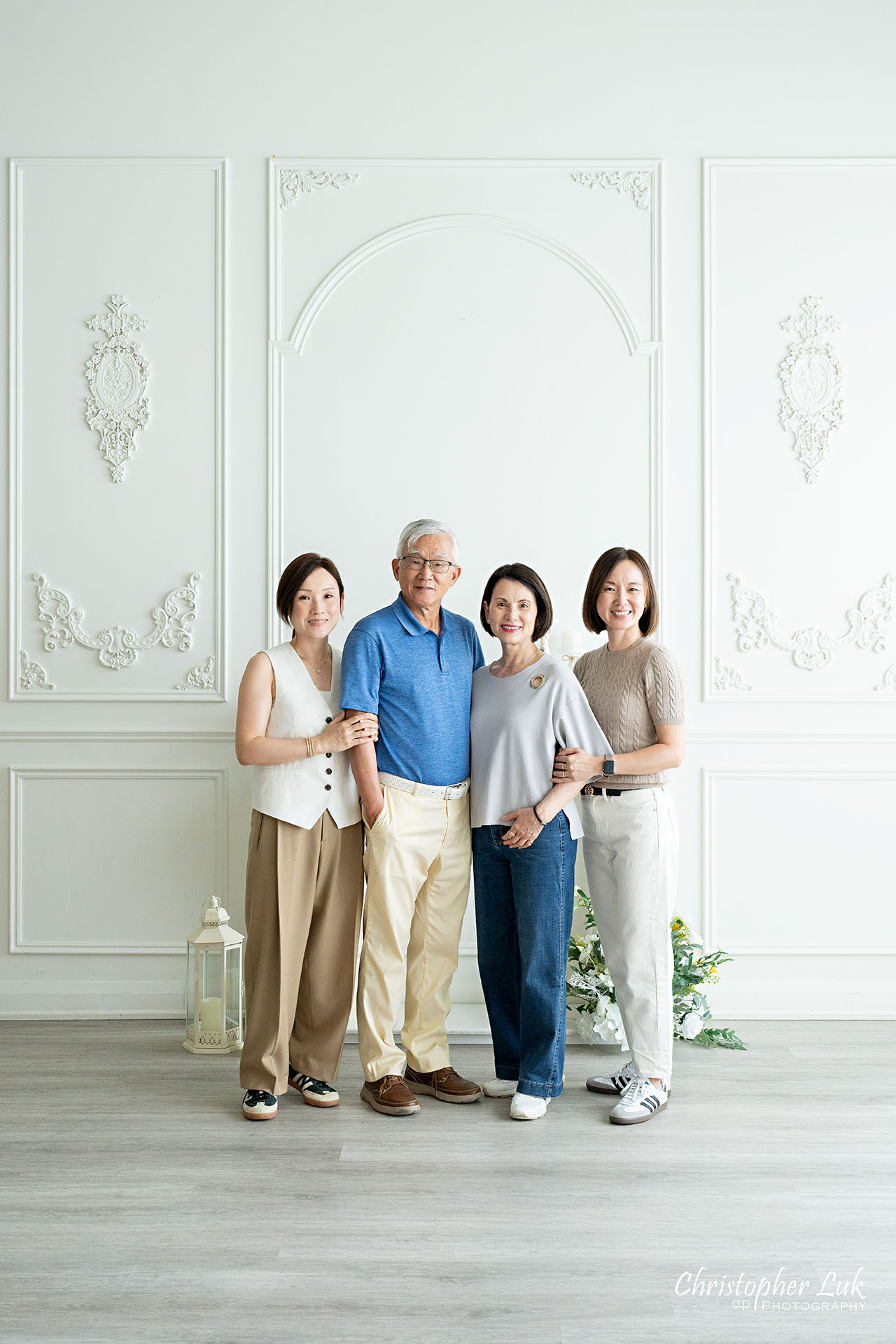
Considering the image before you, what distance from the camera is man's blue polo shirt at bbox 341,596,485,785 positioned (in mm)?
2477

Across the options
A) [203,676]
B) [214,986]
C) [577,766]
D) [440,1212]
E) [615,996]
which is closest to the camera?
Answer: [440,1212]

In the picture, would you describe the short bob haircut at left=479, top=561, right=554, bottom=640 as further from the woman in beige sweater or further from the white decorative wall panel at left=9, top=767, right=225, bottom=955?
the white decorative wall panel at left=9, top=767, right=225, bottom=955

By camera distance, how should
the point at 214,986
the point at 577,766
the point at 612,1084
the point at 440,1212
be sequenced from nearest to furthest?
1. the point at 440,1212
2. the point at 577,766
3. the point at 612,1084
4. the point at 214,986

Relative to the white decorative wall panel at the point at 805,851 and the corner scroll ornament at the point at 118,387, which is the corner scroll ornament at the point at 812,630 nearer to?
the white decorative wall panel at the point at 805,851

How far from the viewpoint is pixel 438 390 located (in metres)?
3.41

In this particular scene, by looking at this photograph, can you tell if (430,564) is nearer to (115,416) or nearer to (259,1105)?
(259,1105)

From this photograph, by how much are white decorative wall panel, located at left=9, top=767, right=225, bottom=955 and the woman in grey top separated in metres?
1.28

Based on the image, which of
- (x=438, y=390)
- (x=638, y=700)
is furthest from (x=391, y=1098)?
(x=438, y=390)

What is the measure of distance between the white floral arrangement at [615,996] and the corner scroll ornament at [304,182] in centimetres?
266

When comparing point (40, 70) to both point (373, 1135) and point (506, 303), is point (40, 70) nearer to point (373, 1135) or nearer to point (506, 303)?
point (506, 303)

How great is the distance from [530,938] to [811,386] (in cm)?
227

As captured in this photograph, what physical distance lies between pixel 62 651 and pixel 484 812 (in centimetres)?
180

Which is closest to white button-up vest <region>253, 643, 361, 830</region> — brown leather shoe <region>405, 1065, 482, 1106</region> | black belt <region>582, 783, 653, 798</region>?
black belt <region>582, 783, 653, 798</region>

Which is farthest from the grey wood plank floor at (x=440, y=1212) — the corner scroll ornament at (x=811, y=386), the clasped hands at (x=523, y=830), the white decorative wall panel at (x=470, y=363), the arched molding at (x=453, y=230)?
the arched molding at (x=453, y=230)
